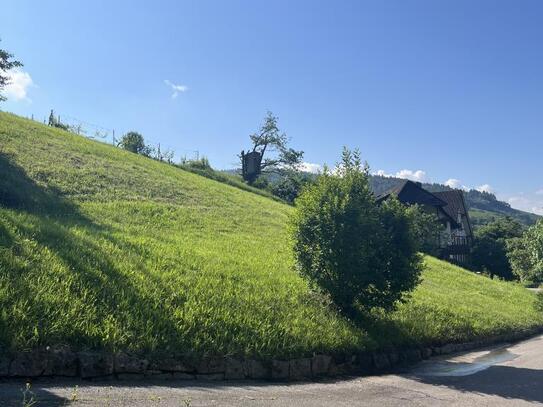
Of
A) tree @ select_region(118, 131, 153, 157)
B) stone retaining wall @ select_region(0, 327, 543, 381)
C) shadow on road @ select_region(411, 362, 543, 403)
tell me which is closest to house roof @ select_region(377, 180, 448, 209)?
tree @ select_region(118, 131, 153, 157)

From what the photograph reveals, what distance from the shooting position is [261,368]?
753 centimetres

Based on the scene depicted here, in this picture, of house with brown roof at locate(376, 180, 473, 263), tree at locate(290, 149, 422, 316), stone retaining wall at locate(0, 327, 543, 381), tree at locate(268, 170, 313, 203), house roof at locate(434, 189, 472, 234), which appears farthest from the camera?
house roof at locate(434, 189, 472, 234)

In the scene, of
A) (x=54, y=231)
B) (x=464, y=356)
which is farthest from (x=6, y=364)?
(x=464, y=356)

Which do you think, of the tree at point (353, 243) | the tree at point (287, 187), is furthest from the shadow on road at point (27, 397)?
the tree at point (287, 187)

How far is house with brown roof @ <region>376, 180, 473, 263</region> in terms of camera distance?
49.2 metres

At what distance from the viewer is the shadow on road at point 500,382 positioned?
8141 millimetres

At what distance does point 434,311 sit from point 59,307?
1025 cm

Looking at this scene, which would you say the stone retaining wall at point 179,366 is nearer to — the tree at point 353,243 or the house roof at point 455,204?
the tree at point 353,243

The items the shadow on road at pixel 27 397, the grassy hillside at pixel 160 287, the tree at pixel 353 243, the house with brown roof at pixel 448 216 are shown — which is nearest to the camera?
the shadow on road at pixel 27 397

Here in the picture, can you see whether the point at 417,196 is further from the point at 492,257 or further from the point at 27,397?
the point at 27,397

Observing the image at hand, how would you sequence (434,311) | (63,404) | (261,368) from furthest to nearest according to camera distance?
(434,311) → (261,368) → (63,404)

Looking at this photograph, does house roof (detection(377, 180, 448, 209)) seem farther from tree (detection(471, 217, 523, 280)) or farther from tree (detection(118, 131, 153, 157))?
tree (detection(118, 131, 153, 157))

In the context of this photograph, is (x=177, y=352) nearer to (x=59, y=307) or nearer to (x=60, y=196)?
(x=59, y=307)

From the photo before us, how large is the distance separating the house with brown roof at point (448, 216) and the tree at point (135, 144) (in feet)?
82.7
